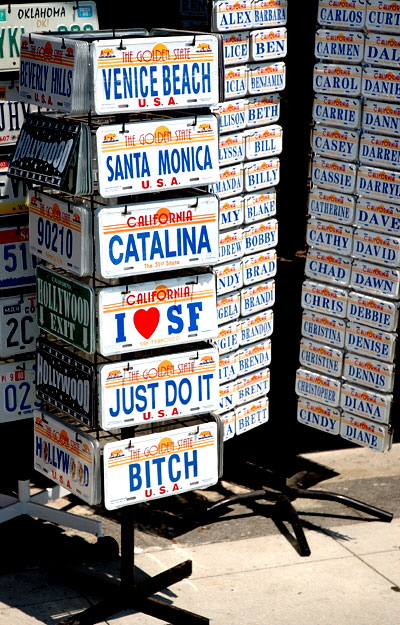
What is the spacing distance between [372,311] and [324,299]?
17.4 inches

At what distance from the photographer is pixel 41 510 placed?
8594 millimetres

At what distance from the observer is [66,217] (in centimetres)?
682

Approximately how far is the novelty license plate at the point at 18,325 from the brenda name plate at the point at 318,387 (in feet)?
7.84

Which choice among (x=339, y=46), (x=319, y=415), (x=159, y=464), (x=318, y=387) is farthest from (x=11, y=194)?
(x=319, y=415)

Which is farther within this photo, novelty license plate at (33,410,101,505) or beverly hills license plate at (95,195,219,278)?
novelty license plate at (33,410,101,505)

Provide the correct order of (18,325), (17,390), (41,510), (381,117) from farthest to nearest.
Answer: (41,510), (381,117), (17,390), (18,325)

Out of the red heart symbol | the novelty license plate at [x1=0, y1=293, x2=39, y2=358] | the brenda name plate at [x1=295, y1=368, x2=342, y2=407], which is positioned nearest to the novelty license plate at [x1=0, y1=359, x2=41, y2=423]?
the novelty license plate at [x1=0, y1=293, x2=39, y2=358]

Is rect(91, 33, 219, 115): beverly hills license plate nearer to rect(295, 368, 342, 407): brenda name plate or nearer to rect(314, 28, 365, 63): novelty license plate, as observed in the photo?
rect(314, 28, 365, 63): novelty license plate

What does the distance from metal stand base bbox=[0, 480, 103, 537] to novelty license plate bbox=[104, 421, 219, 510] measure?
4.34 feet

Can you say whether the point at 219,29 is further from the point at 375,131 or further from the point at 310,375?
the point at 310,375

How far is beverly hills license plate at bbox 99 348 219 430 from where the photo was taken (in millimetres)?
6891

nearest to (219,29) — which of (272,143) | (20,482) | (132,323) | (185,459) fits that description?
(272,143)

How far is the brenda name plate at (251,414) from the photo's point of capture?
29.2 feet

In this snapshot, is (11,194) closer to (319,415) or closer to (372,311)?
(372,311)
